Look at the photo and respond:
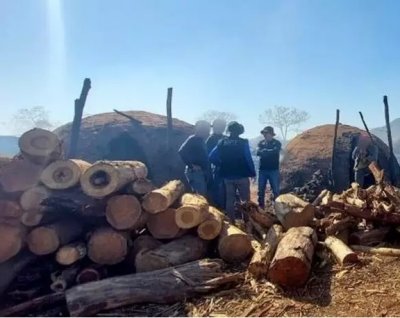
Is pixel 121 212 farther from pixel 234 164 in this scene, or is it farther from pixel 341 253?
pixel 234 164

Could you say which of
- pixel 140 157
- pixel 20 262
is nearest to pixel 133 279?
pixel 20 262

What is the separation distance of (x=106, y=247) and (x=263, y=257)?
6.18 ft

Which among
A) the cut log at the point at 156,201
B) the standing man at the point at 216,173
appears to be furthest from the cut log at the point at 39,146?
the standing man at the point at 216,173

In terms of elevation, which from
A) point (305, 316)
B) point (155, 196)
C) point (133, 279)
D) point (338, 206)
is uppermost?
point (155, 196)

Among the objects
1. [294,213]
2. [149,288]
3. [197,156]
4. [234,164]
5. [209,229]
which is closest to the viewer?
[149,288]

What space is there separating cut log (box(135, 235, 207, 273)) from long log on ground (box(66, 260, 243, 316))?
12.4 inches

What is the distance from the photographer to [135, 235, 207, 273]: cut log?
4.90m

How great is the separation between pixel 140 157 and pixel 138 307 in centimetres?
1117

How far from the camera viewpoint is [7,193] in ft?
15.9

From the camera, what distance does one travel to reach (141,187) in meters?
5.34

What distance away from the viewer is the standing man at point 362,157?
35.3 feet

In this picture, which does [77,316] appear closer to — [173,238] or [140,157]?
[173,238]

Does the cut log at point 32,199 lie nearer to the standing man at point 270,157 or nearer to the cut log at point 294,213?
the cut log at point 294,213

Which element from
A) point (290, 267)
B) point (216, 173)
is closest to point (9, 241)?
point (290, 267)
